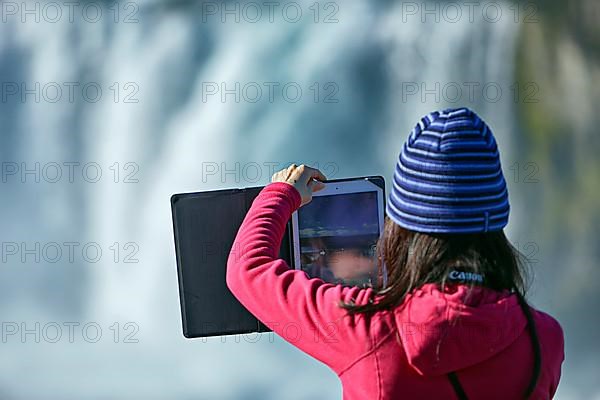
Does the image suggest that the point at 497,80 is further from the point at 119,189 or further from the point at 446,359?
the point at 446,359

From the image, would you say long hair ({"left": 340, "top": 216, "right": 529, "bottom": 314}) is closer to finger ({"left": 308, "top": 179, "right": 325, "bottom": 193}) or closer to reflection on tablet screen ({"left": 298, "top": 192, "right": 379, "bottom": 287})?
finger ({"left": 308, "top": 179, "right": 325, "bottom": 193})

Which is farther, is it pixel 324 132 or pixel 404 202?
pixel 324 132

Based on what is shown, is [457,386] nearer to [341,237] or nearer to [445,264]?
[445,264]

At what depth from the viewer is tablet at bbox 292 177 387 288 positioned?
3.17 ft

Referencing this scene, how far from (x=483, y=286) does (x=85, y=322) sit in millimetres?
938

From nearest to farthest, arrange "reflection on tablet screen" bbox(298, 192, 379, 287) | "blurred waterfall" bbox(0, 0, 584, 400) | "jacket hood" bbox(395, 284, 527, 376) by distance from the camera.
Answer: "jacket hood" bbox(395, 284, 527, 376)
"reflection on tablet screen" bbox(298, 192, 379, 287)
"blurred waterfall" bbox(0, 0, 584, 400)

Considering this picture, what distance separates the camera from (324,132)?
1.44m

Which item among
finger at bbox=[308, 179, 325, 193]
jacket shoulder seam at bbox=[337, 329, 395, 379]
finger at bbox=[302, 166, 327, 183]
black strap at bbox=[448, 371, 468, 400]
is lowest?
black strap at bbox=[448, 371, 468, 400]

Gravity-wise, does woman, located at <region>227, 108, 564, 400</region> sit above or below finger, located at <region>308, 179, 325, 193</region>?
below

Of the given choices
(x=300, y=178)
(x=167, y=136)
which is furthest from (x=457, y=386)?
(x=167, y=136)

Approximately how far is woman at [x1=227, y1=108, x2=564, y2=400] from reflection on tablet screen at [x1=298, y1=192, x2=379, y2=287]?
0.30 m

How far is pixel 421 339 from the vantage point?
60cm

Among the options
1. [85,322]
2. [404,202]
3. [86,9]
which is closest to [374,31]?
[86,9]

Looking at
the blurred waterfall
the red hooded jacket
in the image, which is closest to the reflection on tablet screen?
the red hooded jacket
